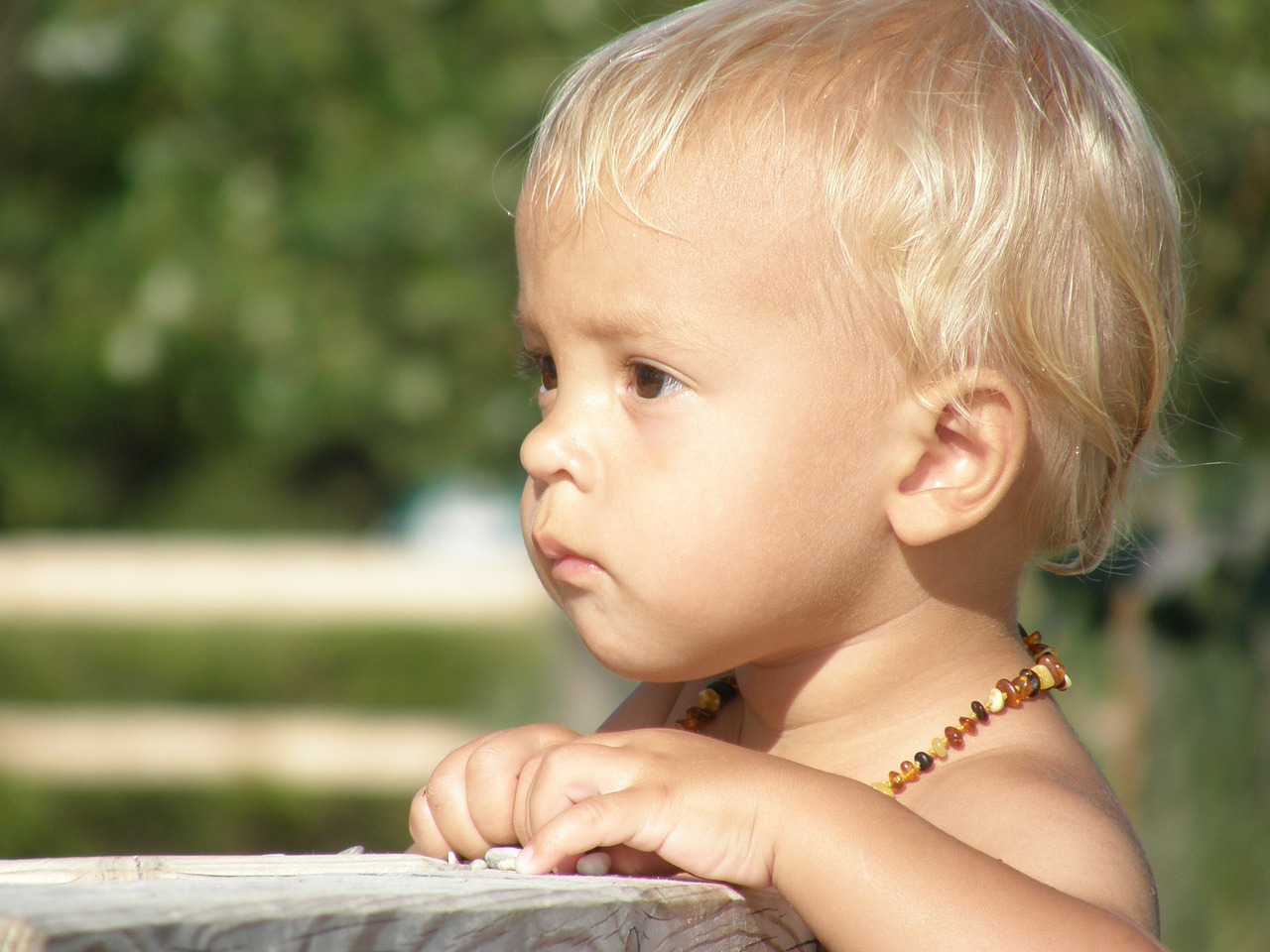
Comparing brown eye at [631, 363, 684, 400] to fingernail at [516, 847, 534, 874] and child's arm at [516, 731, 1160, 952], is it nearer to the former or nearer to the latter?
child's arm at [516, 731, 1160, 952]

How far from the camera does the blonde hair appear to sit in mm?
1362

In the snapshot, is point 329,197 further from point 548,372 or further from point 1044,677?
point 1044,677

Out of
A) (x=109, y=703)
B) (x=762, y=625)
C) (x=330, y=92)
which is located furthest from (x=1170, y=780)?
(x=109, y=703)

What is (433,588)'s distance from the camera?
841cm

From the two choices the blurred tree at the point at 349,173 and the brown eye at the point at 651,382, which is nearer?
the brown eye at the point at 651,382

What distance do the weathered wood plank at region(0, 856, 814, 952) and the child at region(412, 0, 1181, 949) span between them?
208mm

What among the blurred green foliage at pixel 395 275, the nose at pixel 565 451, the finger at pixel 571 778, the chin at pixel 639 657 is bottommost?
the finger at pixel 571 778

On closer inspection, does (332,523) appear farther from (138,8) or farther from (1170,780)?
(1170,780)

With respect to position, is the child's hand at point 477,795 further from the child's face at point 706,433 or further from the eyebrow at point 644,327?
the eyebrow at point 644,327

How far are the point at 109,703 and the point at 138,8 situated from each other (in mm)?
5267

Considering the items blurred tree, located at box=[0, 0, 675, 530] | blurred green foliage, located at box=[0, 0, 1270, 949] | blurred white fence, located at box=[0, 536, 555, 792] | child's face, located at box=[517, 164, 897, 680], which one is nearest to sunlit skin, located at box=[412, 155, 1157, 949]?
child's face, located at box=[517, 164, 897, 680]

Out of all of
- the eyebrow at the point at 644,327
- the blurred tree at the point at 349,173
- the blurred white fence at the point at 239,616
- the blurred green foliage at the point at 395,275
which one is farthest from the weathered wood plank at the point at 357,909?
the blurred white fence at the point at 239,616

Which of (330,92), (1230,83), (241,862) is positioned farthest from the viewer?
(330,92)

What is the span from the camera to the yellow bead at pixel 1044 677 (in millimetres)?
1444
